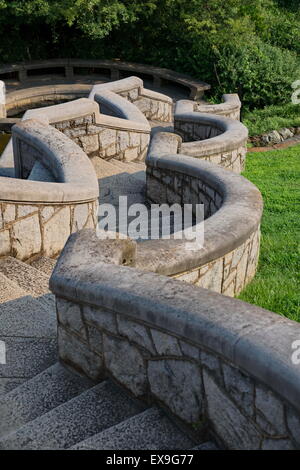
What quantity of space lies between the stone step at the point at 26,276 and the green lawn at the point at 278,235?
5.97ft

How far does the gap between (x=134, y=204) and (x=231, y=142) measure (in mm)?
1998

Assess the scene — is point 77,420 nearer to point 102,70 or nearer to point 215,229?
point 215,229

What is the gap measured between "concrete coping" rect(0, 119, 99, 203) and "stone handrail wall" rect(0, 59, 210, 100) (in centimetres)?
1088

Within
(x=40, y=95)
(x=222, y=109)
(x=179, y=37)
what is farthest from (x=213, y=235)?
(x=179, y=37)

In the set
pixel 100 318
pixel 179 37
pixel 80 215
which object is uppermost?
pixel 179 37

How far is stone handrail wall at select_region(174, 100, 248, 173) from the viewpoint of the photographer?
364 inches

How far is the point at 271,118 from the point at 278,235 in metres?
8.89

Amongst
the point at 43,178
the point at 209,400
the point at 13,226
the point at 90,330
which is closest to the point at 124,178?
the point at 43,178

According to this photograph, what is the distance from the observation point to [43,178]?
6.94 m

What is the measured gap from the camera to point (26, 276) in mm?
5449

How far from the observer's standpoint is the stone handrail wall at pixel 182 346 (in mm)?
2693

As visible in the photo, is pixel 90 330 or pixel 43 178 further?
pixel 43 178

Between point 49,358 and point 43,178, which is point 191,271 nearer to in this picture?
point 49,358

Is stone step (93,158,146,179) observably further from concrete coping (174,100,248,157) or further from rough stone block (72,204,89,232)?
rough stone block (72,204,89,232)
